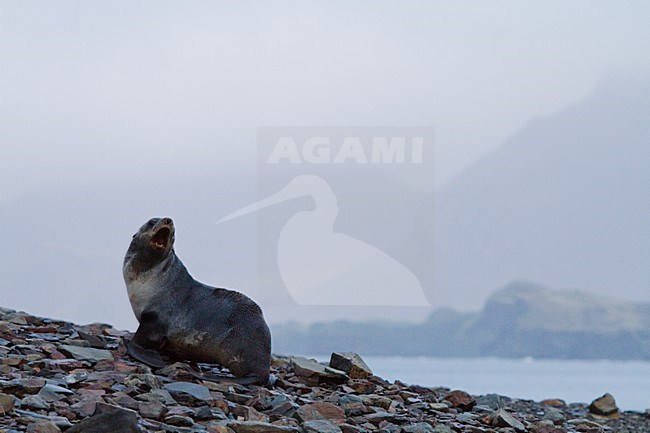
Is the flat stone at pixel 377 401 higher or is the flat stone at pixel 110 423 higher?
the flat stone at pixel 377 401

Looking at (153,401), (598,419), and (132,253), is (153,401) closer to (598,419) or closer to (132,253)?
(132,253)

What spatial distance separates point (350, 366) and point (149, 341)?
6.25 feet

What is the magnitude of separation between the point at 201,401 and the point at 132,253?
5.76ft

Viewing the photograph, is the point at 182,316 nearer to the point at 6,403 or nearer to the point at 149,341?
the point at 149,341

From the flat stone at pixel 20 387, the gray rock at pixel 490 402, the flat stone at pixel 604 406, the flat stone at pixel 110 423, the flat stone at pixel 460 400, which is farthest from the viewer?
the flat stone at pixel 604 406

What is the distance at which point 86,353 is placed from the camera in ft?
22.8

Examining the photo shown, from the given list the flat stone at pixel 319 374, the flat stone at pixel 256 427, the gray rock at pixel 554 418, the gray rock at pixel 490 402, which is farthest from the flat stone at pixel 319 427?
the gray rock at pixel 554 418

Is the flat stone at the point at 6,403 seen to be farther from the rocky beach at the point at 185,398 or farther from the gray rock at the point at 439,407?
the gray rock at the point at 439,407

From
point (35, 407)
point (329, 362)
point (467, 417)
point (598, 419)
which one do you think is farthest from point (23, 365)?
point (598, 419)

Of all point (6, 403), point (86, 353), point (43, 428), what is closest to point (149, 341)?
point (86, 353)

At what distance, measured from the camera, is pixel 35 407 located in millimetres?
5375

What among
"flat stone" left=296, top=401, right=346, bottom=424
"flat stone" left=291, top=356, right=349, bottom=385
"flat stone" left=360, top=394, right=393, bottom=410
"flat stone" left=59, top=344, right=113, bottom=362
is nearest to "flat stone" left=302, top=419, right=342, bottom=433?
"flat stone" left=296, top=401, right=346, bottom=424

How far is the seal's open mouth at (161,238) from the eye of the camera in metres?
7.19

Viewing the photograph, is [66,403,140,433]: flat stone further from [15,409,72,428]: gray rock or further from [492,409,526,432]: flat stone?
[492,409,526,432]: flat stone
